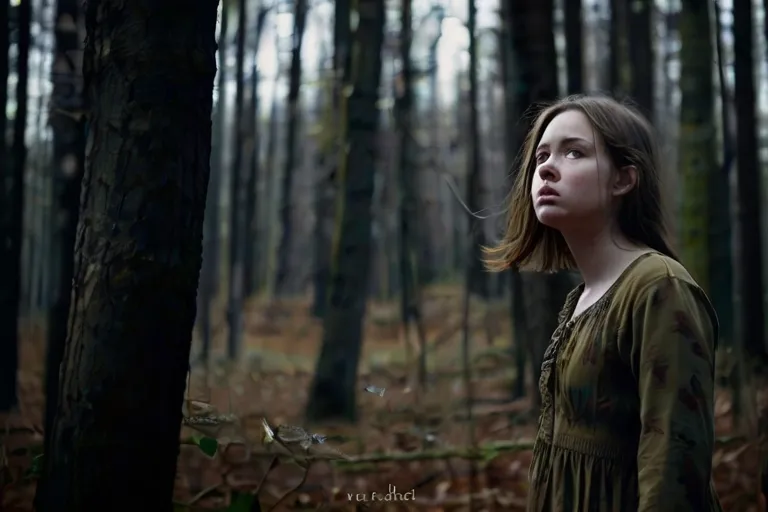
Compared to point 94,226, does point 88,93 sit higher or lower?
higher

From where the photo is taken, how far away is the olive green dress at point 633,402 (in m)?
1.00

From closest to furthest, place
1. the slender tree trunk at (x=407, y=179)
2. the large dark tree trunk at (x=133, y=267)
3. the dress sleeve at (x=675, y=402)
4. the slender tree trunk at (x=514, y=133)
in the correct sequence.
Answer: the dress sleeve at (x=675, y=402), the large dark tree trunk at (x=133, y=267), the slender tree trunk at (x=514, y=133), the slender tree trunk at (x=407, y=179)

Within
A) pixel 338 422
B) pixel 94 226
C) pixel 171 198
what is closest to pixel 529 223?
pixel 171 198

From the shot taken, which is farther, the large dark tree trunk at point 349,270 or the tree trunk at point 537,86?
the large dark tree trunk at point 349,270

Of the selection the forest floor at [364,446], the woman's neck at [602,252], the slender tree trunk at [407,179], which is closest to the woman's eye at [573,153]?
the woman's neck at [602,252]

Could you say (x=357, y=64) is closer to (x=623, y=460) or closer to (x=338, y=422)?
(x=338, y=422)

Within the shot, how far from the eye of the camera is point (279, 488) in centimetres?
288

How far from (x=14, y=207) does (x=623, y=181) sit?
9.23ft

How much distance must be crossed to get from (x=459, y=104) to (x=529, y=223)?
19.7ft

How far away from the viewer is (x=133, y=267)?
1.89m

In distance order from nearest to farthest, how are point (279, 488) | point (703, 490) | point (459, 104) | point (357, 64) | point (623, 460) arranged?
point (703, 490) → point (623, 460) → point (279, 488) → point (357, 64) → point (459, 104)

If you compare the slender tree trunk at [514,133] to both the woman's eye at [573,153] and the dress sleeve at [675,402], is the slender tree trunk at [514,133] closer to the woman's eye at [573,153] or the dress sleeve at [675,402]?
the woman's eye at [573,153]

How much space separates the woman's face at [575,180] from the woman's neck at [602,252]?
3 centimetres

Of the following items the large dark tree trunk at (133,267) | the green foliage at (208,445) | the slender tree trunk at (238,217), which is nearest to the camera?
the large dark tree trunk at (133,267)
